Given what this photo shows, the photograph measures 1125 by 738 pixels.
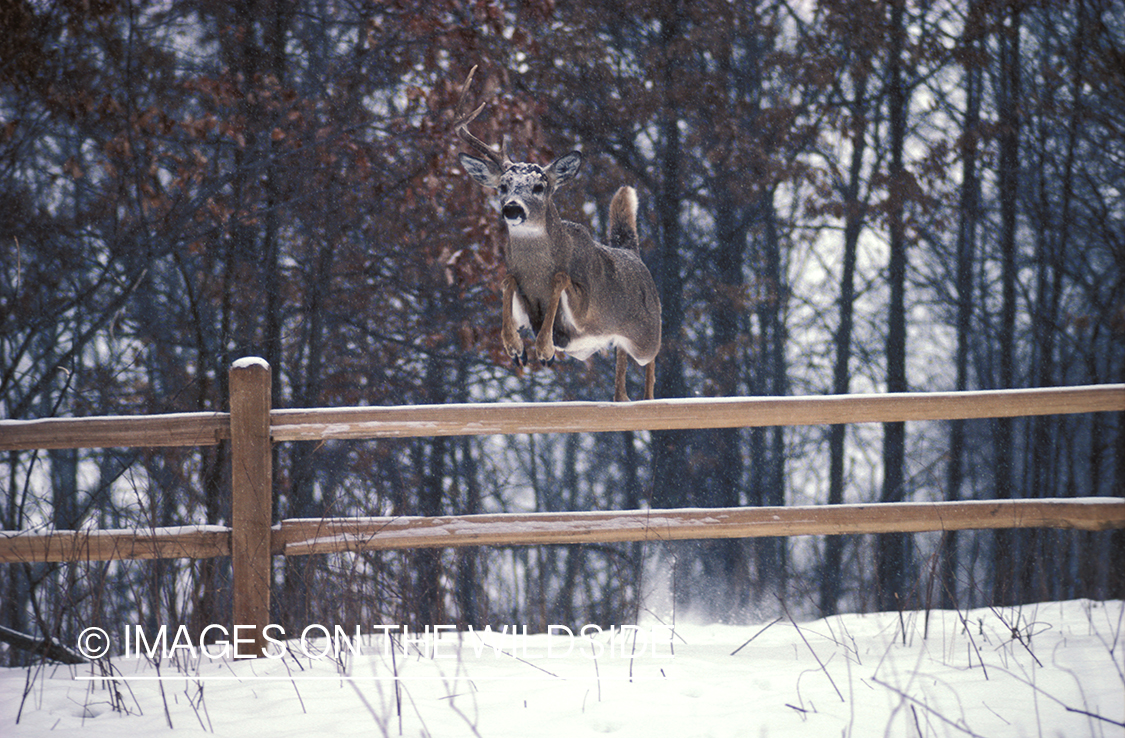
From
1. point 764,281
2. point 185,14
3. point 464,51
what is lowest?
point 764,281

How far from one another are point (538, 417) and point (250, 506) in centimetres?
123

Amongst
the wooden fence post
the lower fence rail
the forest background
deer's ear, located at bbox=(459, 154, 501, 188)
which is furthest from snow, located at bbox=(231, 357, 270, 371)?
the forest background

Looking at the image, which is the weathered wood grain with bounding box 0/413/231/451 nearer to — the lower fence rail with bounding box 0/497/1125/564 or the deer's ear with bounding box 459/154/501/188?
the lower fence rail with bounding box 0/497/1125/564

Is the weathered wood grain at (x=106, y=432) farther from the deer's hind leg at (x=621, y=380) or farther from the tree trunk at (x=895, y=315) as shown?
the tree trunk at (x=895, y=315)

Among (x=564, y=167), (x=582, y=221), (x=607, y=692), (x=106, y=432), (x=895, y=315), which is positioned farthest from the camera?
(x=895, y=315)

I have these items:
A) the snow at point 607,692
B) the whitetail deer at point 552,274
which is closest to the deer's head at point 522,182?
the whitetail deer at point 552,274

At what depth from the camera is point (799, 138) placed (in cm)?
800

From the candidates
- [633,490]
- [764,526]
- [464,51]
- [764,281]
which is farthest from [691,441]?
[764,526]

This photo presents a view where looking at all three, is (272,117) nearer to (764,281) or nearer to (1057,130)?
(764,281)

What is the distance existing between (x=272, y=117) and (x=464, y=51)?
156 cm

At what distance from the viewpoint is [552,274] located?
3.12 meters

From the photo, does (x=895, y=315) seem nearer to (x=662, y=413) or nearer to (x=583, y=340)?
(x=662, y=413)

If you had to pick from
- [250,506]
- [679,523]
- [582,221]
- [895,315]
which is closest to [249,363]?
[250,506]

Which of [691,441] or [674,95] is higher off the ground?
[674,95]
